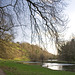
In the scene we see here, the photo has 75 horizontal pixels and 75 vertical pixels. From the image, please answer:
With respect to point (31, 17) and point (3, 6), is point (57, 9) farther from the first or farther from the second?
point (3, 6)

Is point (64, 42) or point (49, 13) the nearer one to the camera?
point (64, 42)

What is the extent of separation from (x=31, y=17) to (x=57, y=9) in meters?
1.24

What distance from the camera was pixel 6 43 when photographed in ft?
51.9

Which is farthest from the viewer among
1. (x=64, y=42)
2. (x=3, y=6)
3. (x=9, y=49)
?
(x=9, y=49)

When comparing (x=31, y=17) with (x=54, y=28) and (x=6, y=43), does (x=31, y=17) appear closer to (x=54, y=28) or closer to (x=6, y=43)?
(x=54, y=28)

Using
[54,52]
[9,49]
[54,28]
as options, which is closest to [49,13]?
[54,28]

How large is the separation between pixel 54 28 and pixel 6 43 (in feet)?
38.5

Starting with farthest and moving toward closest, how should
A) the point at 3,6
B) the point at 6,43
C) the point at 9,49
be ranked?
the point at 9,49 → the point at 6,43 → the point at 3,6

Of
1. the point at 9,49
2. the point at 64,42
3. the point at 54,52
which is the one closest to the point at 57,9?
the point at 64,42

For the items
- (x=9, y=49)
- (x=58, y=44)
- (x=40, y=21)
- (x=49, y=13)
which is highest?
(x=49, y=13)

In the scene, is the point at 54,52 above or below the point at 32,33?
below

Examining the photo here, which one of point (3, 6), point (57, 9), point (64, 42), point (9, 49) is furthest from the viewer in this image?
point (9, 49)

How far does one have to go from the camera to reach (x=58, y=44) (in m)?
4.97

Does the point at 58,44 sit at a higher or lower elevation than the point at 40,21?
lower
